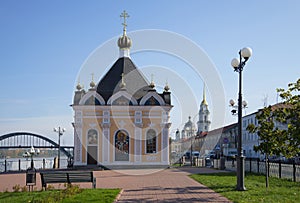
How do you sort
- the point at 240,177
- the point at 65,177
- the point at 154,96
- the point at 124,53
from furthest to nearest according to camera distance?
the point at 124,53
the point at 154,96
the point at 65,177
the point at 240,177

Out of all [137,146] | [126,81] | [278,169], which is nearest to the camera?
[278,169]

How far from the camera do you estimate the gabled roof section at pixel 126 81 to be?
41.1 metres

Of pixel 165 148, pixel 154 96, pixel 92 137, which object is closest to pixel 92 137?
pixel 92 137

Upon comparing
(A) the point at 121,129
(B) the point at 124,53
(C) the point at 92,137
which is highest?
(B) the point at 124,53

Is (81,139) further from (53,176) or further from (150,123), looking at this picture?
(53,176)

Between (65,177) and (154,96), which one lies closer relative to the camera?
(65,177)

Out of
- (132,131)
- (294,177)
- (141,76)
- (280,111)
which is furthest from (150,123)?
(280,111)

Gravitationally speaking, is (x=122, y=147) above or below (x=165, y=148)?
above

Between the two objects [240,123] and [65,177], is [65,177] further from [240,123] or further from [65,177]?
[240,123]

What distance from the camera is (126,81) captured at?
42.2 m

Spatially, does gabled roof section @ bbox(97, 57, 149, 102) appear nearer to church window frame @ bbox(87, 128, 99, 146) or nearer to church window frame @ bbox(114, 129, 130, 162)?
church window frame @ bbox(87, 128, 99, 146)

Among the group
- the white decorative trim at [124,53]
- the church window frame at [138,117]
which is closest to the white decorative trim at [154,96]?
the church window frame at [138,117]

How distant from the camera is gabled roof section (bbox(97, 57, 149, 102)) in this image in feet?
135

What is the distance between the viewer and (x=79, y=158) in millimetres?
38969
